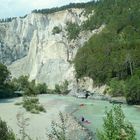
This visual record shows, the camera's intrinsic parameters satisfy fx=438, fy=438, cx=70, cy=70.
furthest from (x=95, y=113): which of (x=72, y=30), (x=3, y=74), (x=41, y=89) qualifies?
(x=72, y=30)

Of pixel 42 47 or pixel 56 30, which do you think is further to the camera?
pixel 56 30

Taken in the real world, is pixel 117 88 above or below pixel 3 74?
below

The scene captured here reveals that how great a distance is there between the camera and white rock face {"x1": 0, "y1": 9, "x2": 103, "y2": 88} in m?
145

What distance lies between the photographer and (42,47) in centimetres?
16088

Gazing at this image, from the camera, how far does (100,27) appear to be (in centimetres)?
14275

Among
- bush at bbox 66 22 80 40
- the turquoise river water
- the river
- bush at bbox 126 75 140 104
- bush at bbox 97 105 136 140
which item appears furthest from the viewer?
bush at bbox 66 22 80 40

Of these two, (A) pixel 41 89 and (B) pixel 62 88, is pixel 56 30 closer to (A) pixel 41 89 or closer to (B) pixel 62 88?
(A) pixel 41 89

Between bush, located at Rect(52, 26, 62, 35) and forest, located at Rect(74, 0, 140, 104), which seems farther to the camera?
bush, located at Rect(52, 26, 62, 35)

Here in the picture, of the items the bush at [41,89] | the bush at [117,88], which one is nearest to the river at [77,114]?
the bush at [117,88]

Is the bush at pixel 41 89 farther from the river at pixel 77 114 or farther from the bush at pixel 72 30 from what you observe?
the river at pixel 77 114

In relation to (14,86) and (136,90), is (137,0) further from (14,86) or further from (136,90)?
(136,90)

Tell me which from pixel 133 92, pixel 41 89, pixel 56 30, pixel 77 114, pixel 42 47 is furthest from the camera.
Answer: pixel 56 30

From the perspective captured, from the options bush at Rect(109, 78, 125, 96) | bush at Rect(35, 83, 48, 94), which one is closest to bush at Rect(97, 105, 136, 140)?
bush at Rect(109, 78, 125, 96)

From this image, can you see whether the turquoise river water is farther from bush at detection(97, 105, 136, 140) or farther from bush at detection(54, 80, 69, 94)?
bush at detection(54, 80, 69, 94)
